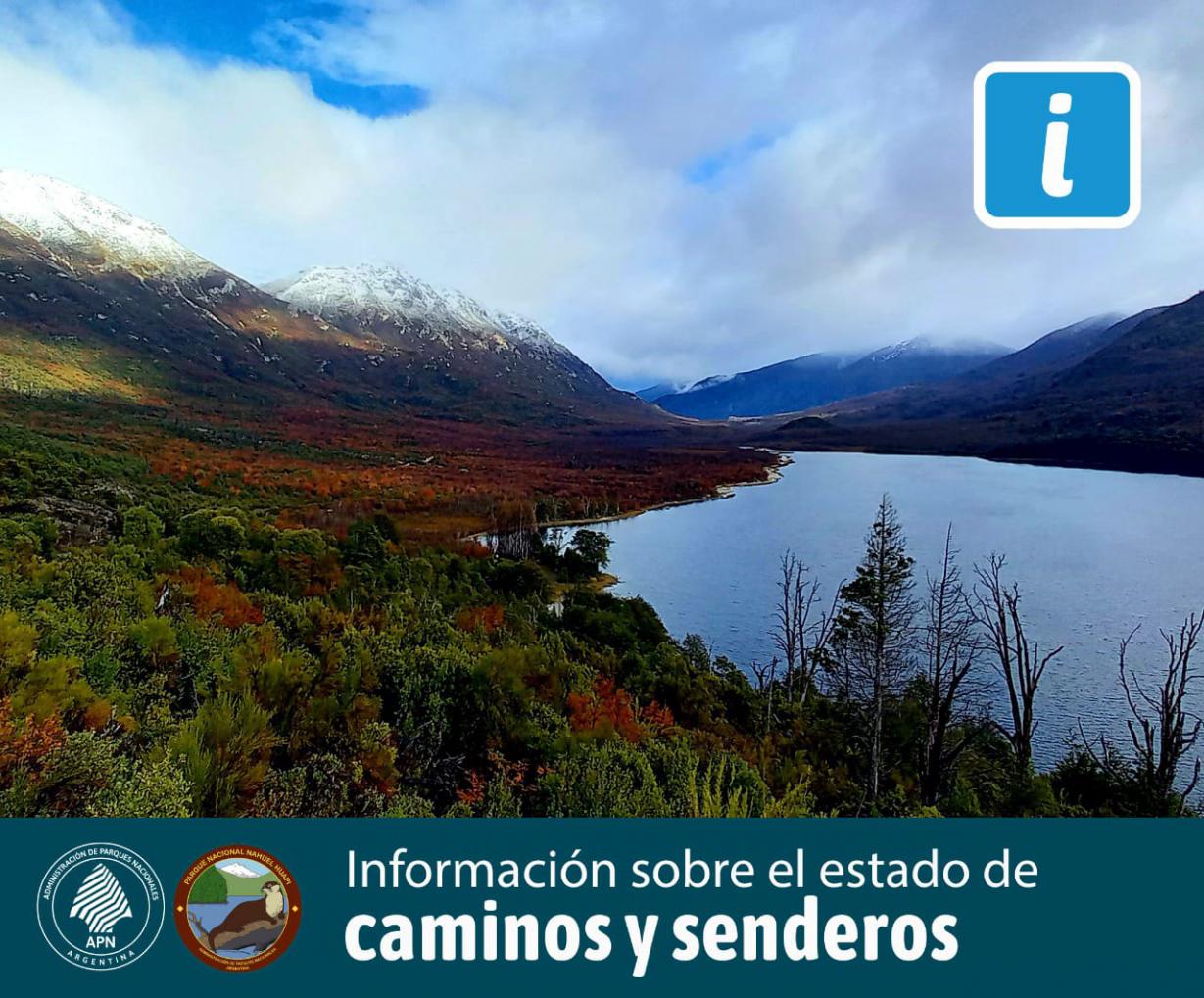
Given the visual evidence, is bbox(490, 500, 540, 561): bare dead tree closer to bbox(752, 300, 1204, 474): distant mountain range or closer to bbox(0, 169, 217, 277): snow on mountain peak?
bbox(752, 300, 1204, 474): distant mountain range

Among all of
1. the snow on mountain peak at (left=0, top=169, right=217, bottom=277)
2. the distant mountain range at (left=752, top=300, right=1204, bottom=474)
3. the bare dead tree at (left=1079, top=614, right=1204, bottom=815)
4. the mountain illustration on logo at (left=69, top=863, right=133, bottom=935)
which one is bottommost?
the bare dead tree at (left=1079, top=614, right=1204, bottom=815)

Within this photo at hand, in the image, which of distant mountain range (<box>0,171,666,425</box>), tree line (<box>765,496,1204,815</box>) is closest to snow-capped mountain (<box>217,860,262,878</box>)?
tree line (<box>765,496,1204,815</box>)

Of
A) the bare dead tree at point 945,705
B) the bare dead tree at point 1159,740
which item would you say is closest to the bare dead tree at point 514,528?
the bare dead tree at point 945,705

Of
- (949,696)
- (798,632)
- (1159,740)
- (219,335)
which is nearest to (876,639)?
(949,696)

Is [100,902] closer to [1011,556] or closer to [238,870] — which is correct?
[238,870]

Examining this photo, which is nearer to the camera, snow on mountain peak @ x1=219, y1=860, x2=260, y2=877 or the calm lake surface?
snow on mountain peak @ x1=219, y1=860, x2=260, y2=877

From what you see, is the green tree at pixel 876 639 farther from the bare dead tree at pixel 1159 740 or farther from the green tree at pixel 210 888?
Result: the green tree at pixel 210 888
